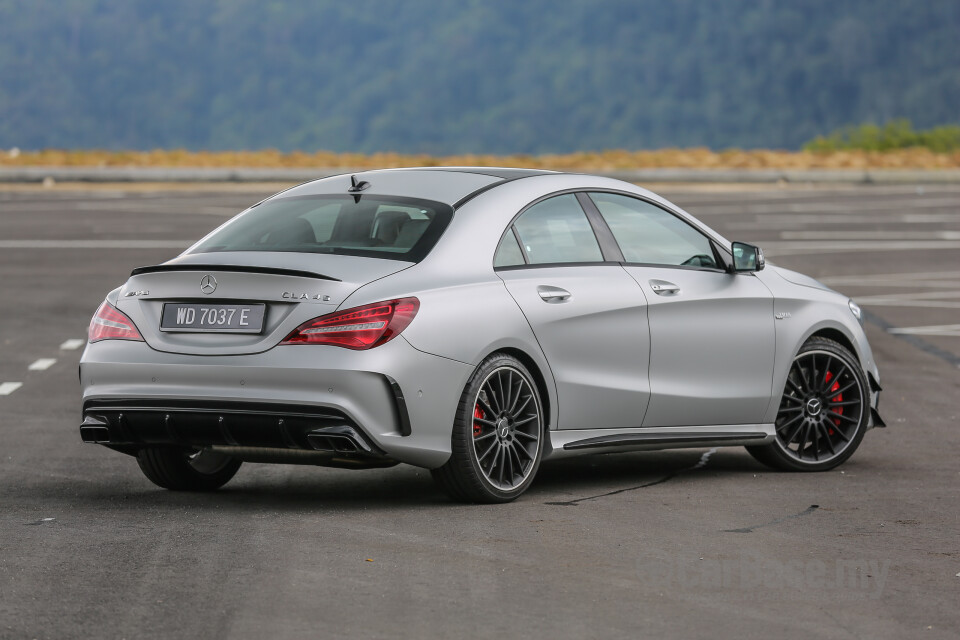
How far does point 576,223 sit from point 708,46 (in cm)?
17715

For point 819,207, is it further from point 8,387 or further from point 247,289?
point 247,289

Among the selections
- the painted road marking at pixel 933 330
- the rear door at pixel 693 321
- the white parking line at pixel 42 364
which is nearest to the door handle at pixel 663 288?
the rear door at pixel 693 321

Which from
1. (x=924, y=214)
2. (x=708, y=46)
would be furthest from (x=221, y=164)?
(x=708, y=46)

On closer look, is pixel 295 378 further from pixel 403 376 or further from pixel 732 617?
pixel 732 617

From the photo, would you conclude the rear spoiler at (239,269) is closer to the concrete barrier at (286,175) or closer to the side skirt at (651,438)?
the side skirt at (651,438)

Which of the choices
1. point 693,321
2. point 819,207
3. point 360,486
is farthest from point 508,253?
point 819,207

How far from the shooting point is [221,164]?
2226 inches

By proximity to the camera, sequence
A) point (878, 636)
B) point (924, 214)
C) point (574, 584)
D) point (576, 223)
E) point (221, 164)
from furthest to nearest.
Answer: point (221, 164) < point (924, 214) < point (576, 223) < point (574, 584) < point (878, 636)

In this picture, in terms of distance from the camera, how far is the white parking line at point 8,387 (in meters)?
12.3

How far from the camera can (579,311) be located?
8.16 metres

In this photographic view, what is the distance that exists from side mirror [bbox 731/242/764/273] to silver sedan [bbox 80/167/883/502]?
0.01m

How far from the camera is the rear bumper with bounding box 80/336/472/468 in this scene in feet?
23.6

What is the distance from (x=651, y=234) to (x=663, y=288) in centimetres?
36

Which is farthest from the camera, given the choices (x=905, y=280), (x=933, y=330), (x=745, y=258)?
(x=905, y=280)
